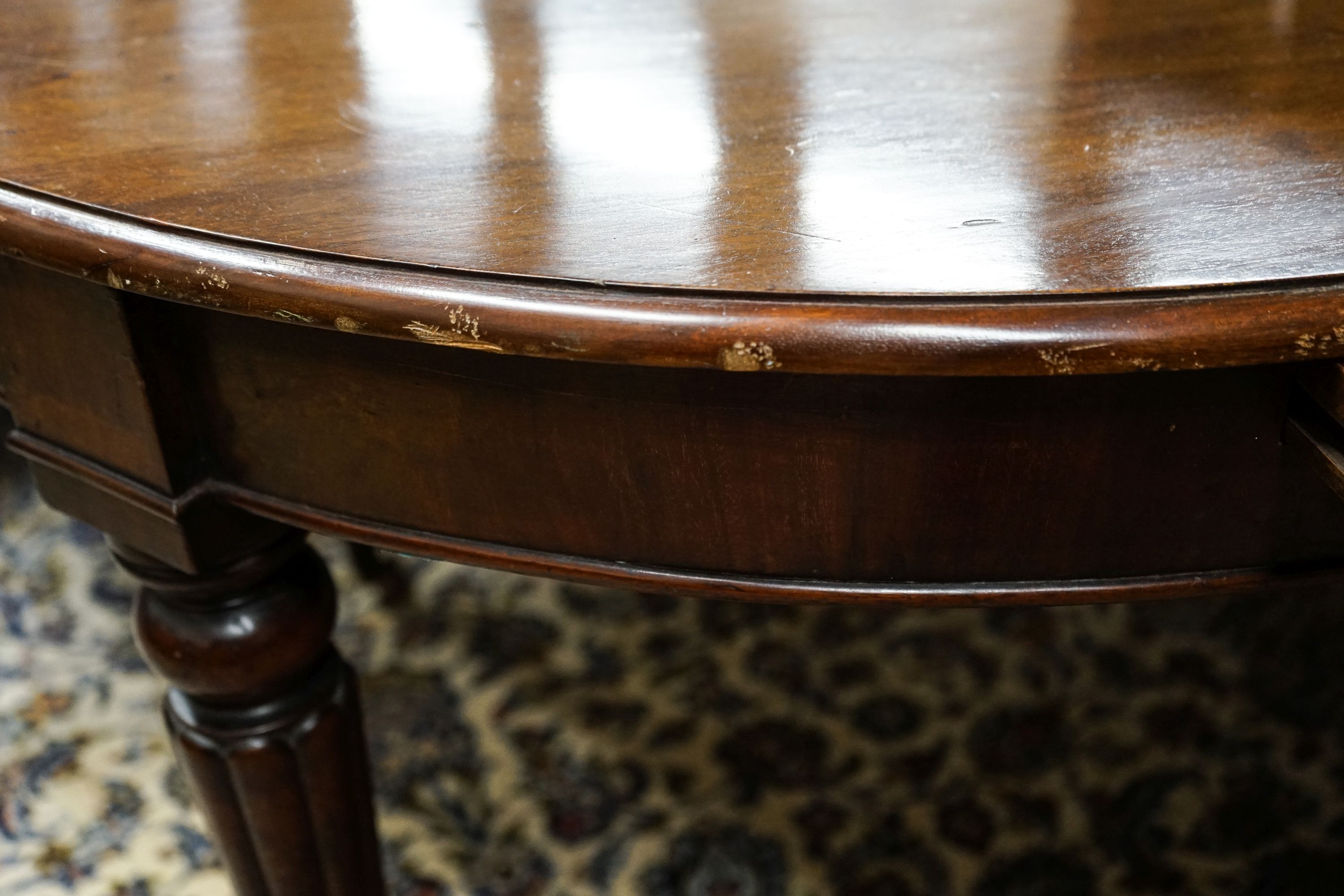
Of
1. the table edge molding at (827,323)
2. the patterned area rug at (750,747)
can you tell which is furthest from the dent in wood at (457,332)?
the patterned area rug at (750,747)

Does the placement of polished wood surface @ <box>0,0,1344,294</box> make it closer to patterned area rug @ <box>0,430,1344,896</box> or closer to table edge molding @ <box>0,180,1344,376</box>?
table edge molding @ <box>0,180,1344,376</box>

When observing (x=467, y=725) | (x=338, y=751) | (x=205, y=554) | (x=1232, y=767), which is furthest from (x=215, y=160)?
(x=1232, y=767)

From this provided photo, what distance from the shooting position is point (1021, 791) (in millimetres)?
843

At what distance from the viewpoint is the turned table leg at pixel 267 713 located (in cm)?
49

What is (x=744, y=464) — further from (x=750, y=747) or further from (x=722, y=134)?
(x=750, y=747)

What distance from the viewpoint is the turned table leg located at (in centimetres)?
49

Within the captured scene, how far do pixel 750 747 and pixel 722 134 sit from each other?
0.54 meters

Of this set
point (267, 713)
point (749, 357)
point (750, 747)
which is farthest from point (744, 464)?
point (750, 747)

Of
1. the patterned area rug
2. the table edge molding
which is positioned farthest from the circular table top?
the patterned area rug

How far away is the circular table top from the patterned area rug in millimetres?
486

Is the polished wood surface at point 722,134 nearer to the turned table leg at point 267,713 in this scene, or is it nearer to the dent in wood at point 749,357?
the dent in wood at point 749,357

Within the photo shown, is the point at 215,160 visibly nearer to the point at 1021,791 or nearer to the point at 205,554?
the point at 205,554

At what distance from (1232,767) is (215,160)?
29.3 inches

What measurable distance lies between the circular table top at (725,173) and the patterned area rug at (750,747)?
1.59 ft
